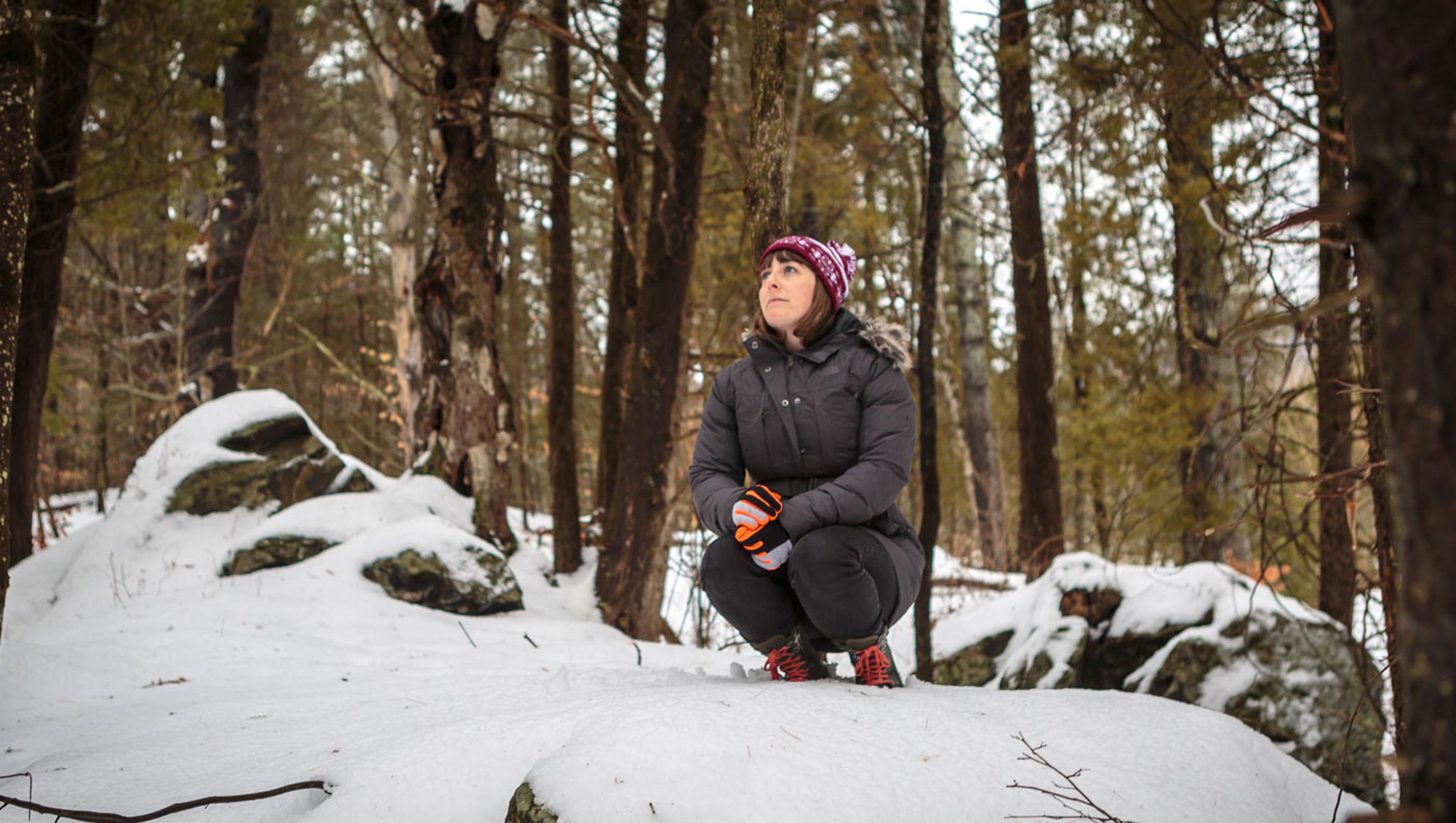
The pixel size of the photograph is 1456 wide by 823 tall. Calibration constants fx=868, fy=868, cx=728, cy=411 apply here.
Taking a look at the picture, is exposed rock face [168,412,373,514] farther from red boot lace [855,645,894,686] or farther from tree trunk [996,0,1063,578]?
tree trunk [996,0,1063,578]

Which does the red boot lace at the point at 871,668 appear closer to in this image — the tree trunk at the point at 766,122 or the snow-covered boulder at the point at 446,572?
the tree trunk at the point at 766,122

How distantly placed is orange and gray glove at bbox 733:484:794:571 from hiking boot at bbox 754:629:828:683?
277mm

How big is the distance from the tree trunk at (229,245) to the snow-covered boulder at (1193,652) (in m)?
9.31

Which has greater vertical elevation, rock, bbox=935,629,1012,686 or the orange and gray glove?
the orange and gray glove

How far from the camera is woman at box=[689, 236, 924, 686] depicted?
8.27 feet

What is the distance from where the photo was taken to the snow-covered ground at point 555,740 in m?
1.79

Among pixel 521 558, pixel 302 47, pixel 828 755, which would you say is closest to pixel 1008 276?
pixel 521 558

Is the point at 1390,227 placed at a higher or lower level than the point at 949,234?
lower

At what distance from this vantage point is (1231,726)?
2.44 meters

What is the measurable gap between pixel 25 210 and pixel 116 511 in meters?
3.79

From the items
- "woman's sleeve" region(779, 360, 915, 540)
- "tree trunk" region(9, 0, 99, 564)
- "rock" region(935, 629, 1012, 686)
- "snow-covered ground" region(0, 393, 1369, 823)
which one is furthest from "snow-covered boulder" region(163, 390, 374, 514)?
"woman's sleeve" region(779, 360, 915, 540)

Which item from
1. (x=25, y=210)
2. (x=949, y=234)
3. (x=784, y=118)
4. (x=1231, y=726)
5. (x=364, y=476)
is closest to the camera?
(x=1231, y=726)

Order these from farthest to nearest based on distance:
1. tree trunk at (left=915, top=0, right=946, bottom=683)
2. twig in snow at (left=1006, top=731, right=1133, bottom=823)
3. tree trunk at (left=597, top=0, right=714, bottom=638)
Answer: tree trunk at (left=597, top=0, right=714, bottom=638) < tree trunk at (left=915, top=0, right=946, bottom=683) < twig in snow at (left=1006, top=731, right=1133, bottom=823)

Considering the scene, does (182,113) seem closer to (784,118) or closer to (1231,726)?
(784,118)
